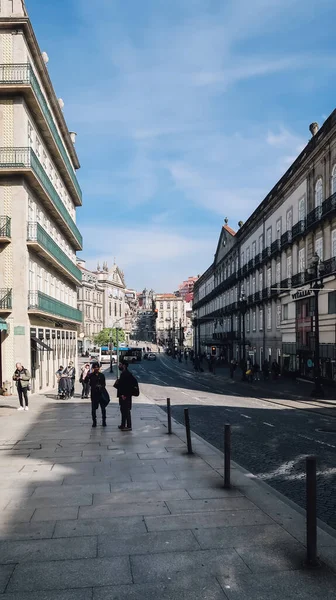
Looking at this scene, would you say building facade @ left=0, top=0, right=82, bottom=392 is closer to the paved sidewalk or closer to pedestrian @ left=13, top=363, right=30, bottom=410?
pedestrian @ left=13, top=363, right=30, bottom=410

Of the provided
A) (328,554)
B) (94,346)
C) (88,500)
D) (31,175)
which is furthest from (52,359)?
(94,346)

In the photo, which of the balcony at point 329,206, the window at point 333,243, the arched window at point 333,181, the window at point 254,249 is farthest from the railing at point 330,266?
the window at point 254,249

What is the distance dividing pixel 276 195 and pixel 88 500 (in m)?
37.9

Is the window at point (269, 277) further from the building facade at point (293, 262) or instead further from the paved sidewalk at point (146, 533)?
the paved sidewalk at point (146, 533)

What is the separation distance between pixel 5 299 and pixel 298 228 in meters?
20.3

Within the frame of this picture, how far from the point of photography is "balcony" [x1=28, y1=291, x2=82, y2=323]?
25.0 m

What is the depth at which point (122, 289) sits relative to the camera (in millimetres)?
152500

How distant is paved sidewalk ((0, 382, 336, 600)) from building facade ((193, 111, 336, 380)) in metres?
16.9

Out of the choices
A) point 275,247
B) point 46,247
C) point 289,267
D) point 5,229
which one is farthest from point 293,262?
point 5,229

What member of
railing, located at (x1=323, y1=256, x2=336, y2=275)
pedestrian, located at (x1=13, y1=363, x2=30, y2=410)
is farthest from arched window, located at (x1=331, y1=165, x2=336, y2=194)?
pedestrian, located at (x1=13, y1=363, x2=30, y2=410)

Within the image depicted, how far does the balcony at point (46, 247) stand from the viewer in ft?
80.7

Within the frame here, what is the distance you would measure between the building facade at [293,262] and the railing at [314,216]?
0.06 metres

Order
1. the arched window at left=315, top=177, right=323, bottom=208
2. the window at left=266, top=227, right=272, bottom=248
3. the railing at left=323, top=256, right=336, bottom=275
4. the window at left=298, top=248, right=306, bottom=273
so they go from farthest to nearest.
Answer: the window at left=266, top=227, right=272, bottom=248, the window at left=298, top=248, right=306, bottom=273, the arched window at left=315, top=177, right=323, bottom=208, the railing at left=323, top=256, right=336, bottom=275

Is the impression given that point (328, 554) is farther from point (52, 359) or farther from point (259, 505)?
point (52, 359)
